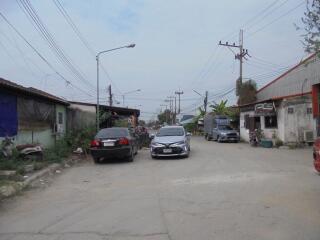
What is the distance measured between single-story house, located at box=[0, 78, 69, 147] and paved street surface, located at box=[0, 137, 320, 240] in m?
4.15

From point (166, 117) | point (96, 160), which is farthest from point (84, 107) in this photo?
point (166, 117)

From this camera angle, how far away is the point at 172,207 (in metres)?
9.43

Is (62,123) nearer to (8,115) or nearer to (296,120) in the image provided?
(8,115)

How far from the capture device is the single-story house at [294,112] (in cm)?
3138

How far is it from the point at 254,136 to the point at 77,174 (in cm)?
2018

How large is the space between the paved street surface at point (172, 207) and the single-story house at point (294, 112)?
54.3 feet

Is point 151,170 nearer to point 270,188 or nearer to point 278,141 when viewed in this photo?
point 270,188

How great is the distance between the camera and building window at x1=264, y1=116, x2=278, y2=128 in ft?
113

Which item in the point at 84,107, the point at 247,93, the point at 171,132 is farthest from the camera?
the point at 247,93

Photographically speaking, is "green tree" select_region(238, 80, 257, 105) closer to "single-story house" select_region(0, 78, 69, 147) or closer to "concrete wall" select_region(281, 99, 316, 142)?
"concrete wall" select_region(281, 99, 316, 142)

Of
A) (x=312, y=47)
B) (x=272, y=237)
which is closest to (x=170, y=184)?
(x=312, y=47)

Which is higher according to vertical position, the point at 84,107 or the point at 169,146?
the point at 84,107

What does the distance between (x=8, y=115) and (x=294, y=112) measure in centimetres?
2036

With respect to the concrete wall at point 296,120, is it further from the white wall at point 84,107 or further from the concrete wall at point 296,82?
the white wall at point 84,107
